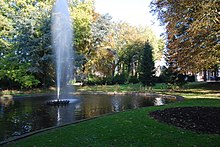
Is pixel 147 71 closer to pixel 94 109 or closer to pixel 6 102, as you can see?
pixel 94 109

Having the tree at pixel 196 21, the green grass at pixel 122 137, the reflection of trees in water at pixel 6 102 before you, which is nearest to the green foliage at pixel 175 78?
the tree at pixel 196 21

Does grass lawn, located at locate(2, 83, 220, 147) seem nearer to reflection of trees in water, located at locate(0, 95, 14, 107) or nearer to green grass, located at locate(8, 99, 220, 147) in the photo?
green grass, located at locate(8, 99, 220, 147)

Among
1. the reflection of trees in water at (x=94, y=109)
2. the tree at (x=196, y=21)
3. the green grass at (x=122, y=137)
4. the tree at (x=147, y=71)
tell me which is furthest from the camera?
the tree at (x=147, y=71)

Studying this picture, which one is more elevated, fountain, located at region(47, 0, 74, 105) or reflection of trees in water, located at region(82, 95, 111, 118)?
fountain, located at region(47, 0, 74, 105)

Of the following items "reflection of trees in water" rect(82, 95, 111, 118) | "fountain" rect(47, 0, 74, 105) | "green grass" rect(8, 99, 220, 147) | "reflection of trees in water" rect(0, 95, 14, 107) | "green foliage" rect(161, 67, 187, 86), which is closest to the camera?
"green grass" rect(8, 99, 220, 147)

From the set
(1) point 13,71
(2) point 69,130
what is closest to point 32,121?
(2) point 69,130

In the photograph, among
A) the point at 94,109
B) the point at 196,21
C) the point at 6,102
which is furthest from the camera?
the point at 6,102

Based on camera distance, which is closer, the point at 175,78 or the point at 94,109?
the point at 94,109

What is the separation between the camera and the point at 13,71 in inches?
1007

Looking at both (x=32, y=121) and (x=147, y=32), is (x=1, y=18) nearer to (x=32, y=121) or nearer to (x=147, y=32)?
(x=32, y=121)

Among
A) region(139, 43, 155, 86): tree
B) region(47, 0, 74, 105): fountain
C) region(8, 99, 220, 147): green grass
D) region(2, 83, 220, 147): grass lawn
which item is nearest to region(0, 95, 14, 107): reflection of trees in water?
region(47, 0, 74, 105): fountain

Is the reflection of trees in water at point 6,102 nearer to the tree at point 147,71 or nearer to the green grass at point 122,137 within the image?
the green grass at point 122,137

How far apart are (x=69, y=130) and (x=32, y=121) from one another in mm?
3628

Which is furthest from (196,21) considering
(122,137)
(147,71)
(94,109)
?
(147,71)
